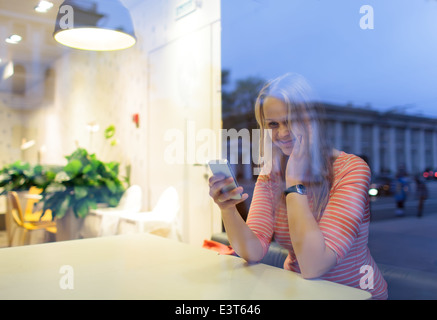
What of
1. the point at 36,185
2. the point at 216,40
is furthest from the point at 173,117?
the point at 36,185

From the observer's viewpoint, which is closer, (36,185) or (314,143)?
(314,143)

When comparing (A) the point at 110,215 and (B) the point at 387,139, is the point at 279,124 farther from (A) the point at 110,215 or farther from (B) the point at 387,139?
(A) the point at 110,215

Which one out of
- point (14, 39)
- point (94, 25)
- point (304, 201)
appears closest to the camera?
point (304, 201)

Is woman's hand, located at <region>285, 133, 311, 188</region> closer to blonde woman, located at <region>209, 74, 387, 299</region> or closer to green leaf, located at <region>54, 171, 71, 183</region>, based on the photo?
blonde woman, located at <region>209, 74, 387, 299</region>

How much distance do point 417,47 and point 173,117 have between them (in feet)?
8.28

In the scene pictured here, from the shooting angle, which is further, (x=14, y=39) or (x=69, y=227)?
(x=69, y=227)

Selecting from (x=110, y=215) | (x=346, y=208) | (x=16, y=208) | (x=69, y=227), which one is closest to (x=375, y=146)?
(x=346, y=208)

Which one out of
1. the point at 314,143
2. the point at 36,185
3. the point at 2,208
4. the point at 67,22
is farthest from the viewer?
the point at 36,185

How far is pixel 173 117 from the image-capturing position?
361 centimetres

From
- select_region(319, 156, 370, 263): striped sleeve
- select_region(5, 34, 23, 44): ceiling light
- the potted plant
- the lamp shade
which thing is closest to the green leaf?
the potted plant

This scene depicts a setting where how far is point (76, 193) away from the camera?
12.2 ft

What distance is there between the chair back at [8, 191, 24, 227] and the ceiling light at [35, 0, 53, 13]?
1.84 m

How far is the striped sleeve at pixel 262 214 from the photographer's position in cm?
135

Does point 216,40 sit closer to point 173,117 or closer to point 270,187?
point 173,117
